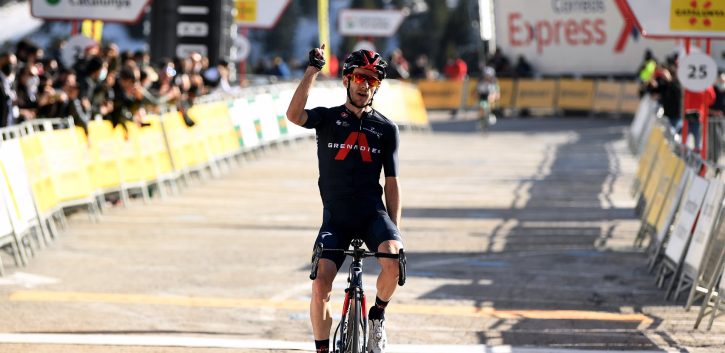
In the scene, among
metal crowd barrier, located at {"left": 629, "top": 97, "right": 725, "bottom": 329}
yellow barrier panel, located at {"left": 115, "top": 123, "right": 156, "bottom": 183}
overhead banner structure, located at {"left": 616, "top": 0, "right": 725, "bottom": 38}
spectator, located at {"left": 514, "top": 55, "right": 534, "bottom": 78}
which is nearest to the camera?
metal crowd barrier, located at {"left": 629, "top": 97, "right": 725, "bottom": 329}

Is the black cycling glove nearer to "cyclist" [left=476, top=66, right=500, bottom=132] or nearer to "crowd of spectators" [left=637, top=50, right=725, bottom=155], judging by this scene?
"crowd of spectators" [left=637, top=50, right=725, bottom=155]

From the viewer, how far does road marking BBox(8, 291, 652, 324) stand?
13.0 m

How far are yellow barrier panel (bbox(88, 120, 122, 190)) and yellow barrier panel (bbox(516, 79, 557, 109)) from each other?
32.2 metres

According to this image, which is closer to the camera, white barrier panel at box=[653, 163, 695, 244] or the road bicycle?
the road bicycle

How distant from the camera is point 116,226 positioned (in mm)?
19016

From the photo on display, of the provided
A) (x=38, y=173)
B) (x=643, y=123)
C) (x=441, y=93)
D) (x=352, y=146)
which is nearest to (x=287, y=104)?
(x=643, y=123)

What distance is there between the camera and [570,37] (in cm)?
5212

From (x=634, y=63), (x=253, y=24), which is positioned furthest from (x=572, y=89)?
(x=253, y=24)

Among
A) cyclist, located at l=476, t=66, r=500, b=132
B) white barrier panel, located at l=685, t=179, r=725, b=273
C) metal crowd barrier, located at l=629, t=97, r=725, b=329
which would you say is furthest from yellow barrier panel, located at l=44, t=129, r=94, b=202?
cyclist, located at l=476, t=66, r=500, b=132

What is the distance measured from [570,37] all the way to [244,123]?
24.2 metres

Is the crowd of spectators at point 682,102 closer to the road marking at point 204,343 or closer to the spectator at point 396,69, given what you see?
the road marking at point 204,343

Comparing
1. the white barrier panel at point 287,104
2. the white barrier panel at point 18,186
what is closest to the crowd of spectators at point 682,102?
the white barrier panel at point 287,104

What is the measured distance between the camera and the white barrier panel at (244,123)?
96.0 ft

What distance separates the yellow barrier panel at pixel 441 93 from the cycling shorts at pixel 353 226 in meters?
45.0
